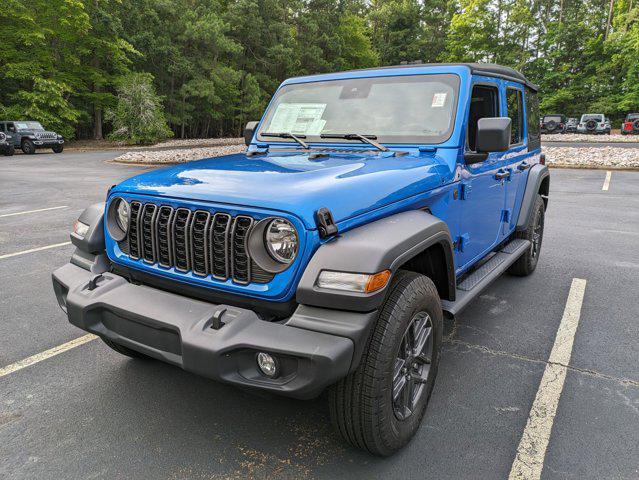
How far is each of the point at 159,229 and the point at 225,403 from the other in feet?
3.70

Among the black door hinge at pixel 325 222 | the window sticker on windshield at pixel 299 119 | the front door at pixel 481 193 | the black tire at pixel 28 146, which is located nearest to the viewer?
the black door hinge at pixel 325 222

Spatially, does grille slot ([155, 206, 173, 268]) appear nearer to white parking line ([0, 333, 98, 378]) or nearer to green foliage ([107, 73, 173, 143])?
white parking line ([0, 333, 98, 378])

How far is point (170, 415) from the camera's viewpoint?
108 inches

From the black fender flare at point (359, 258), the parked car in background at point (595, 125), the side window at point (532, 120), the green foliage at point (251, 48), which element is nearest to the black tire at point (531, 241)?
the side window at point (532, 120)

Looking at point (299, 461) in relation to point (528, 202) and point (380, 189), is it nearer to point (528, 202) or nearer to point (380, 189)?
point (380, 189)

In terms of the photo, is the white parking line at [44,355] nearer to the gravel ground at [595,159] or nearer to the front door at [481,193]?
the front door at [481,193]

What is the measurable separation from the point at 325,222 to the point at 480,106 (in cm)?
216

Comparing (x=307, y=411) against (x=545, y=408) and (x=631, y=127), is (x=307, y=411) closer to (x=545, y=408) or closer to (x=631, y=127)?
(x=545, y=408)

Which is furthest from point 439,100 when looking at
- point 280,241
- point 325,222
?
point 280,241

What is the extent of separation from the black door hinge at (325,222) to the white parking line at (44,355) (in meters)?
2.52

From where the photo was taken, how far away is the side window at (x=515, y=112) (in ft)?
13.9

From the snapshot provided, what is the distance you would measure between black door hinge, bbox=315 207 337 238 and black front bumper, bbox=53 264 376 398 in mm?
337

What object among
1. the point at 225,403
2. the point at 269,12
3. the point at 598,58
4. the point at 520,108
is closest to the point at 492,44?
the point at 598,58

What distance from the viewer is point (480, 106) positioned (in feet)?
11.9
